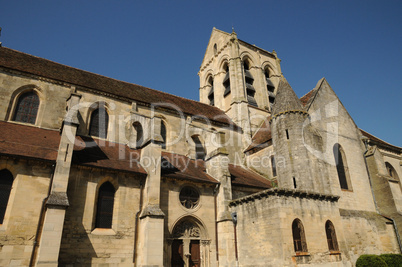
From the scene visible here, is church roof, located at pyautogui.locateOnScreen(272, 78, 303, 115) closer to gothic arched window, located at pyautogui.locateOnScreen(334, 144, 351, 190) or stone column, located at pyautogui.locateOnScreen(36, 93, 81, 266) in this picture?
gothic arched window, located at pyautogui.locateOnScreen(334, 144, 351, 190)

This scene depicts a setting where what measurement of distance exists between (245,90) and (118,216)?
1854cm

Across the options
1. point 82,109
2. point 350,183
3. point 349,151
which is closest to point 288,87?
point 349,151

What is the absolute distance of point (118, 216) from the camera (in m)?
12.2

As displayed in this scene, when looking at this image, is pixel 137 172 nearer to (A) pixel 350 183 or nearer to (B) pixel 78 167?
(B) pixel 78 167

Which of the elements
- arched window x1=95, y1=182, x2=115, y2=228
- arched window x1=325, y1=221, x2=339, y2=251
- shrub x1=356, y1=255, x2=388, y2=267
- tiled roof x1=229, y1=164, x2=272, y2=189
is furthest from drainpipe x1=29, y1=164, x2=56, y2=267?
shrub x1=356, y1=255, x2=388, y2=267

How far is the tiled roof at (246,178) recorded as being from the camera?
16.6m

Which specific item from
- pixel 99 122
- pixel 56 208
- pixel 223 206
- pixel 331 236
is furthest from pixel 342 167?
pixel 56 208

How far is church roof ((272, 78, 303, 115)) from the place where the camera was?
17125 mm

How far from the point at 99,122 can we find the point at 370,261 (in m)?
16.6

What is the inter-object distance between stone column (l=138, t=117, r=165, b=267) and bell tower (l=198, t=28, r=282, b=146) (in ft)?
36.5

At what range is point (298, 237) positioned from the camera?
12320 millimetres

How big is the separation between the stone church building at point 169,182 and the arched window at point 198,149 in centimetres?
10

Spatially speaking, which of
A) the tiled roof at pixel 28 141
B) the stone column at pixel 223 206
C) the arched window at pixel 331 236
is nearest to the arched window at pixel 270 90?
the stone column at pixel 223 206

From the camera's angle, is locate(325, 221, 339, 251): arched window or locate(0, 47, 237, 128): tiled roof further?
locate(0, 47, 237, 128): tiled roof
